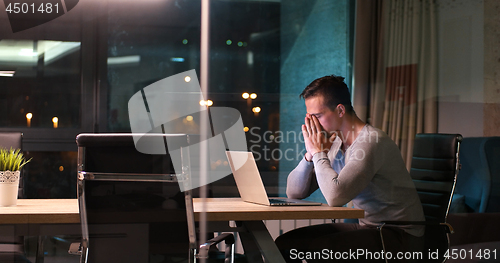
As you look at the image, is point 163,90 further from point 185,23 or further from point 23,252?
point 23,252

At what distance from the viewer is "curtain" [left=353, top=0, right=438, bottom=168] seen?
2.98 meters

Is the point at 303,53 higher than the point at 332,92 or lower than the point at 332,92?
higher

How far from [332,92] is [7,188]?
1565 millimetres

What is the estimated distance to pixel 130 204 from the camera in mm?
1676

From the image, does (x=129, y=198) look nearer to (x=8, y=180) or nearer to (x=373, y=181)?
(x=8, y=180)

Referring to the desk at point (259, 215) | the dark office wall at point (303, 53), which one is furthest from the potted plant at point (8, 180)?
the dark office wall at point (303, 53)

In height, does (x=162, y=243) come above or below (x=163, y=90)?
below

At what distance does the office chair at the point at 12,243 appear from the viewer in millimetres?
2430

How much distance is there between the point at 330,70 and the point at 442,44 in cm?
76

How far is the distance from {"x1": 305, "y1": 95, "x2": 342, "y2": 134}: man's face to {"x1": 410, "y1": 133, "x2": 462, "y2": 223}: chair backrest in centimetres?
54

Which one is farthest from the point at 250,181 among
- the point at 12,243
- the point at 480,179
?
the point at 480,179

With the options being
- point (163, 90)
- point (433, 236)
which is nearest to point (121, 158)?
point (433, 236)

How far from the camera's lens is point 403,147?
2.94 m

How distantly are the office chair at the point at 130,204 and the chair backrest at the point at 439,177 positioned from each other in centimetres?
120
